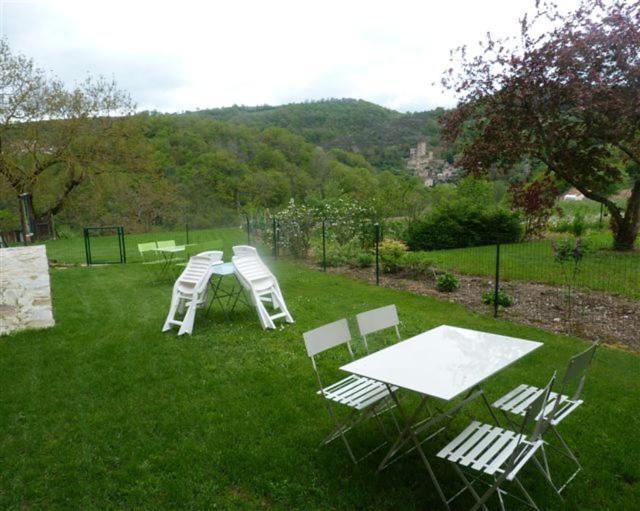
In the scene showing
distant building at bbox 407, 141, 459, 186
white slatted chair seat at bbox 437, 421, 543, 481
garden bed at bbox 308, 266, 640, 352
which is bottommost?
garden bed at bbox 308, 266, 640, 352

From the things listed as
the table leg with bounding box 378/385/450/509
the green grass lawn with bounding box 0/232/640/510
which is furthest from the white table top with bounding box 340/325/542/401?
the green grass lawn with bounding box 0/232/640/510

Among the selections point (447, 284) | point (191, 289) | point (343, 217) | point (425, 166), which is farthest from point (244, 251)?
point (425, 166)

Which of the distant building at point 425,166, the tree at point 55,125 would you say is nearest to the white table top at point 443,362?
the tree at point 55,125

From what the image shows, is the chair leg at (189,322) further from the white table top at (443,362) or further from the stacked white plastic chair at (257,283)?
the white table top at (443,362)

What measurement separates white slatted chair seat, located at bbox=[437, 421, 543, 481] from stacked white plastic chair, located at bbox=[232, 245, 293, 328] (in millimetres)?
3827

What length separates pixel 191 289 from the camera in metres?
6.30

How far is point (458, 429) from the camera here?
3662 mm

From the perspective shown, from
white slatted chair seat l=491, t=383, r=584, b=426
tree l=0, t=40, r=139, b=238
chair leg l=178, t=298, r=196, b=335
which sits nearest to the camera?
white slatted chair seat l=491, t=383, r=584, b=426

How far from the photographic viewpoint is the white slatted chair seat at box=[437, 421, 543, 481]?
2461mm

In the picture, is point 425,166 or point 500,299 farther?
point 425,166

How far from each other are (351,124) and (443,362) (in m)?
45.5

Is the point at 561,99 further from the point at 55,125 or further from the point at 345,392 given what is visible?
the point at 55,125

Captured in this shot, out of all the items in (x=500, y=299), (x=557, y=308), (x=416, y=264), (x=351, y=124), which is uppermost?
(x=351, y=124)

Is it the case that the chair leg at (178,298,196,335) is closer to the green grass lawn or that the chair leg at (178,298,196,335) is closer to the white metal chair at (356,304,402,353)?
the green grass lawn
